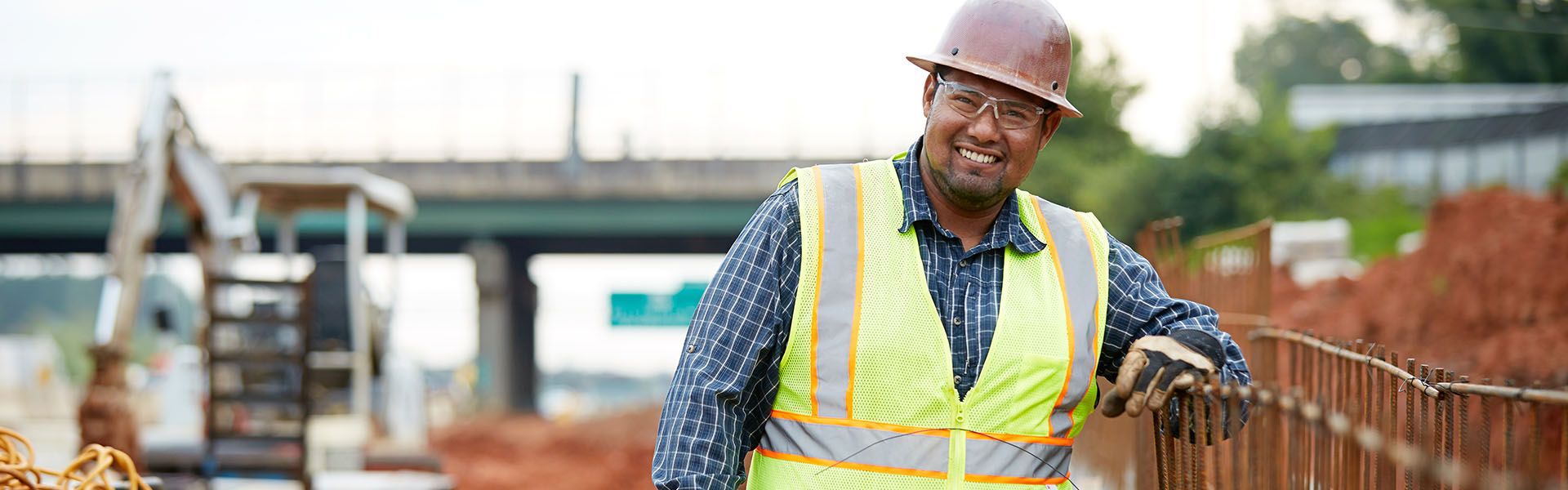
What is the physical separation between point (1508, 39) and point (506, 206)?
34816mm

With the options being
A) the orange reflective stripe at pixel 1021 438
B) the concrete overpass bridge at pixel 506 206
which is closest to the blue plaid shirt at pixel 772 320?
the orange reflective stripe at pixel 1021 438

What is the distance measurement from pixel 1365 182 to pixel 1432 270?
20.1 metres

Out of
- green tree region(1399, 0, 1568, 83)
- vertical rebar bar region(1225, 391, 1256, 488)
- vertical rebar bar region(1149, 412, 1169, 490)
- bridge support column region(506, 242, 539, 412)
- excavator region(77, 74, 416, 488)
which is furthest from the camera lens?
green tree region(1399, 0, 1568, 83)

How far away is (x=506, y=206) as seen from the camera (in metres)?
27.4

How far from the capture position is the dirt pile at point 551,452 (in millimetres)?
17109

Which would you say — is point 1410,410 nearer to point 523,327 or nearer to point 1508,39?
point 523,327

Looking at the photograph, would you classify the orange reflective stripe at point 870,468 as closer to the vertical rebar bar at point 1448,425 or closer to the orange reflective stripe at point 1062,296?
the orange reflective stripe at point 1062,296

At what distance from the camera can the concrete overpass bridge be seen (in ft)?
85.3

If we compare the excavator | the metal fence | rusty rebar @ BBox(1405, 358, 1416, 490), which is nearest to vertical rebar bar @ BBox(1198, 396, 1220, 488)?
the metal fence

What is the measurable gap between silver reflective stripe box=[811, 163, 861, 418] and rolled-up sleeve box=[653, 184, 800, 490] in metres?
0.07

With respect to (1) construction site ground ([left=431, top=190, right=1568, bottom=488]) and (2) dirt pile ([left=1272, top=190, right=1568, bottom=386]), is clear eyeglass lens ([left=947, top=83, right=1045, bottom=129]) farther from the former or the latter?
(2) dirt pile ([left=1272, top=190, right=1568, bottom=386])

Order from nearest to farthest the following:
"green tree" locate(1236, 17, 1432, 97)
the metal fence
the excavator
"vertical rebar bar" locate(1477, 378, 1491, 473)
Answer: the metal fence, "vertical rebar bar" locate(1477, 378, 1491, 473), the excavator, "green tree" locate(1236, 17, 1432, 97)

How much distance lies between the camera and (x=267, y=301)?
12.9m

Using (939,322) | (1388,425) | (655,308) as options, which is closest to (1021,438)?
(939,322)
